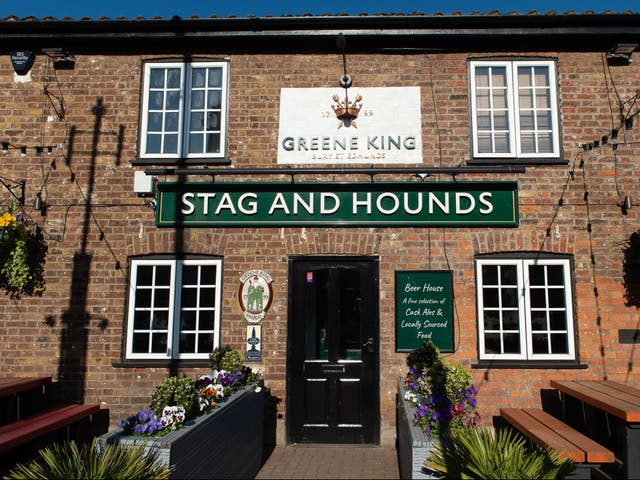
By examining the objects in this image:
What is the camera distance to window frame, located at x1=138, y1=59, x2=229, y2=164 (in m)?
8.23

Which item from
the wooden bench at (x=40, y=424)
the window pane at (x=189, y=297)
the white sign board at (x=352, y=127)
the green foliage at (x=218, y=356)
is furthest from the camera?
the white sign board at (x=352, y=127)

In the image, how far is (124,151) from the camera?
830 centimetres

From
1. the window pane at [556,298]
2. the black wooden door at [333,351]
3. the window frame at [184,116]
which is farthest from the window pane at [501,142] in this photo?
the window frame at [184,116]

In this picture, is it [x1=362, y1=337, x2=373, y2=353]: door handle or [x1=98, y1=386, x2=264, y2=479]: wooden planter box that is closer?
[x1=98, y1=386, x2=264, y2=479]: wooden planter box

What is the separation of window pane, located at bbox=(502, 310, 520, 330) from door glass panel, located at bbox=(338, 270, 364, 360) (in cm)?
208

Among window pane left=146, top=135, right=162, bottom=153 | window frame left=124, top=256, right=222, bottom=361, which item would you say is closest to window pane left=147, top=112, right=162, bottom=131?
window pane left=146, top=135, right=162, bottom=153

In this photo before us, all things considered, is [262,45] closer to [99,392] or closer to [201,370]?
[201,370]

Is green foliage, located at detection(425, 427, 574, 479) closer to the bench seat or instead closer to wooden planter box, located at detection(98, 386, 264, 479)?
the bench seat

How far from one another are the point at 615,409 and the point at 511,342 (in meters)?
2.36

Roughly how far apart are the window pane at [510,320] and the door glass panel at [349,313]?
2.08 meters

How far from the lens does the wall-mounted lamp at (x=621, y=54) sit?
26.4 ft

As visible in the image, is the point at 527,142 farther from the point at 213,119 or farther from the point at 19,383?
the point at 19,383

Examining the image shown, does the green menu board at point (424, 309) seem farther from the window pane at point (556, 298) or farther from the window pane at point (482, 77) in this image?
the window pane at point (482, 77)

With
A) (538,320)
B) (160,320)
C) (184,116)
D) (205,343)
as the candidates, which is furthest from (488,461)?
(184,116)
